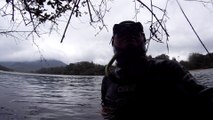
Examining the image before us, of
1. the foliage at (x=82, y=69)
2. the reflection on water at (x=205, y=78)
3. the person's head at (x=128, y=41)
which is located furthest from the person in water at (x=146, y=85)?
the foliage at (x=82, y=69)

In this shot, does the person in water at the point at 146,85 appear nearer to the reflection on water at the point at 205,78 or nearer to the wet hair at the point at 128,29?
the wet hair at the point at 128,29

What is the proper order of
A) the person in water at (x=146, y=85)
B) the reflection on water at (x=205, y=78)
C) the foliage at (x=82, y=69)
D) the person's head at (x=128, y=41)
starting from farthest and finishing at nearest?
the foliage at (x=82, y=69) < the reflection on water at (x=205, y=78) < the person's head at (x=128, y=41) < the person in water at (x=146, y=85)

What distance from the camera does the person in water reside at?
320 cm

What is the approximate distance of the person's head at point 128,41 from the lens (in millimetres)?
3600

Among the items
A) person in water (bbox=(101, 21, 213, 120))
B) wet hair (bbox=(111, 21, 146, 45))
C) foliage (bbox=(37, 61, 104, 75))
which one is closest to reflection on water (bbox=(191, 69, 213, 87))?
wet hair (bbox=(111, 21, 146, 45))

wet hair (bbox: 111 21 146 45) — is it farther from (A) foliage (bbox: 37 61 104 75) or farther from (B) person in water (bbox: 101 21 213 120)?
(A) foliage (bbox: 37 61 104 75)

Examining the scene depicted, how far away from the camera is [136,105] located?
3.47 metres

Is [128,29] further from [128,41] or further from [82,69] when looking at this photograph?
[82,69]

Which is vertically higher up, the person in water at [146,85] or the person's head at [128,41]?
the person's head at [128,41]

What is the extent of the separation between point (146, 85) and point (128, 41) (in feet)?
1.55

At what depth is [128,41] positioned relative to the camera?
365 cm

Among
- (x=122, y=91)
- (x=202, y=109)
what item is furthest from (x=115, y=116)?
(x=202, y=109)

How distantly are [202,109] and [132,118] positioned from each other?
680 millimetres

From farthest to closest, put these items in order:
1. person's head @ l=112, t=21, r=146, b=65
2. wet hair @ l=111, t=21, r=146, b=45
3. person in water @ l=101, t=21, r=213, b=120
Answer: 1. wet hair @ l=111, t=21, r=146, b=45
2. person's head @ l=112, t=21, r=146, b=65
3. person in water @ l=101, t=21, r=213, b=120
